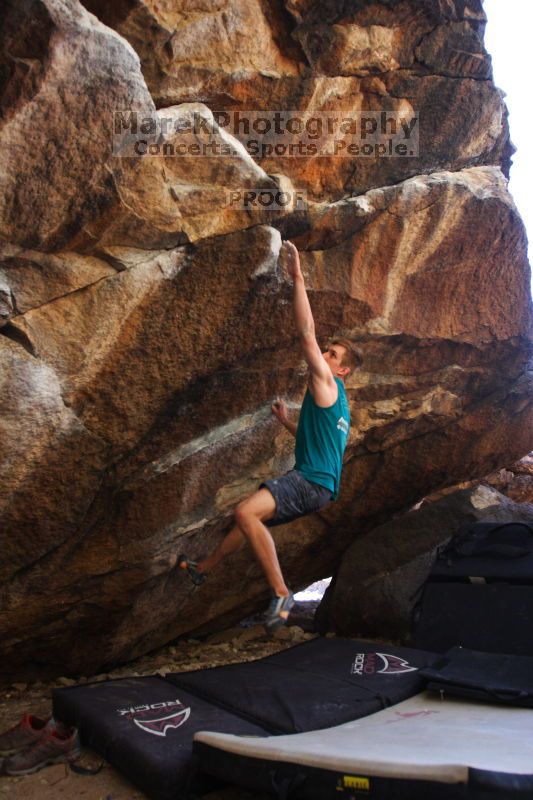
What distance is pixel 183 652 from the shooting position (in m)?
6.94

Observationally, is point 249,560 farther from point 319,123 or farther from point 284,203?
point 319,123

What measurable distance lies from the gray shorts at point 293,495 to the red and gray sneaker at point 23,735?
1.78 m

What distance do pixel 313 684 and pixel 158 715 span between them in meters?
1.01

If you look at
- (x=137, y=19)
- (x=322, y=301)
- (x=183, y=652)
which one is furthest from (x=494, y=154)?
(x=183, y=652)

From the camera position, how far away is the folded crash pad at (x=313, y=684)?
408 centimetres

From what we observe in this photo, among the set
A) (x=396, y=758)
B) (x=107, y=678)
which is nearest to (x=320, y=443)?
(x=396, y=758)

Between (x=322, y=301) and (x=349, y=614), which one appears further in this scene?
(x=349, y=614)

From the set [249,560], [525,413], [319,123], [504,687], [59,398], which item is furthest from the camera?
[525,413]

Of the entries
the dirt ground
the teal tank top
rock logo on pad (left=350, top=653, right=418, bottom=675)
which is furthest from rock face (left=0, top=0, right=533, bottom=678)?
rock logo on pad (left=350, top=653, right=418, bottom=675)

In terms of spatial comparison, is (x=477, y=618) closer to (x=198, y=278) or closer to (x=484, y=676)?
(x=484, y=676)

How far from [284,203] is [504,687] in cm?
324

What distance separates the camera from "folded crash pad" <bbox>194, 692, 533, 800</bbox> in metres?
2.55

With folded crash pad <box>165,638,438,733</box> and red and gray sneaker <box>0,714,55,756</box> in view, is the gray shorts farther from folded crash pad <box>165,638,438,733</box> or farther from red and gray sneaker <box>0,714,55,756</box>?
red and gray sneaker <box>0,714,55,756</box>

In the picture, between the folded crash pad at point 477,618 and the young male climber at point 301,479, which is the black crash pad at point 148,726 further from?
the folded crash pad at point 477,618
